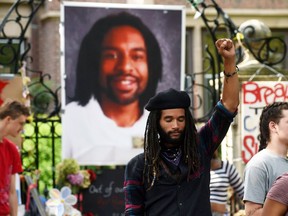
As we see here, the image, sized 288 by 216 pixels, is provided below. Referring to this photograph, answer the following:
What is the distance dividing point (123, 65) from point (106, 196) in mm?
1498

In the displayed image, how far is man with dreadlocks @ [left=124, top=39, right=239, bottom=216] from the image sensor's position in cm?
618

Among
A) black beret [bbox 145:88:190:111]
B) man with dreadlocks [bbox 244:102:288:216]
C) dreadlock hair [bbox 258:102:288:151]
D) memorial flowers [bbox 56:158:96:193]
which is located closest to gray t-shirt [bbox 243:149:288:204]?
man with dreadlocks [bbox 244:102:288:216]

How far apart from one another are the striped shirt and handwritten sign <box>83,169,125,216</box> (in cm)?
224

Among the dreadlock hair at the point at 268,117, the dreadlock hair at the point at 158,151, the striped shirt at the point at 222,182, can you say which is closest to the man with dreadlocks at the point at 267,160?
the dreadlock hair at the point at 268,117

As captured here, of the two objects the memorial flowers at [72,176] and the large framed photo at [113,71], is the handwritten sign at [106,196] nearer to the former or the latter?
the memorial flowers at [72,176]

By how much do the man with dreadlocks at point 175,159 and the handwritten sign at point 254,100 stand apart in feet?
18.7

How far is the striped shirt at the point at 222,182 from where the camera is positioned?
10.9m

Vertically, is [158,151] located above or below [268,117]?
below

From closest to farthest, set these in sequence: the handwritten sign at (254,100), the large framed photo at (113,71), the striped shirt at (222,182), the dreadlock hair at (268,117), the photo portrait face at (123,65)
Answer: the dreadlock hair at (268,117) < the striped shirt at (222,182) < the handwritten sign at (254,100) < the large framed photo at (113,71) < the photo portrait face at (123,65)

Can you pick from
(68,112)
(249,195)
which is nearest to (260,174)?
(249,195)

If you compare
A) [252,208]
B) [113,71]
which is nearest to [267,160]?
[252,208]

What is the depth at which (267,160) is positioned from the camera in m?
6.87

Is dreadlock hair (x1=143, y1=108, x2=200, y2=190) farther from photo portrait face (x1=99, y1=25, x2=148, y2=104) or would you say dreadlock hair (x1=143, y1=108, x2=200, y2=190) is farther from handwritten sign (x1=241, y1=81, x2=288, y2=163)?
photo portrait face (x1=99, y1=25, x2=148, y2=104)

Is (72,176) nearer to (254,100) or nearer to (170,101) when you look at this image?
(254,100)
